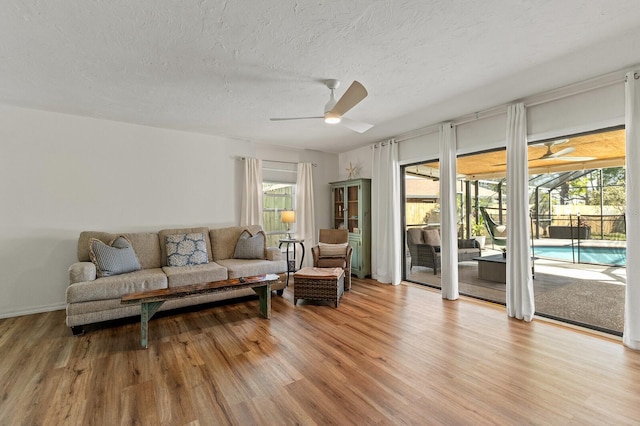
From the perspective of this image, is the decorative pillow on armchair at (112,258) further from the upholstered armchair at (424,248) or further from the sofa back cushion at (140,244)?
the upholstered armchair at (424,248)

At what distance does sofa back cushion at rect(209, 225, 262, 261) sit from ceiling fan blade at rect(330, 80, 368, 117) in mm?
2755

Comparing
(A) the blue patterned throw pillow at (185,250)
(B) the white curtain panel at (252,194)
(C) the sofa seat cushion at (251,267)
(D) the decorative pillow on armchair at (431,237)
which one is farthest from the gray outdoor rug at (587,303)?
(A) the blue patterned throw pillow at (185,250)

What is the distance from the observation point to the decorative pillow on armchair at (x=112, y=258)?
339cm

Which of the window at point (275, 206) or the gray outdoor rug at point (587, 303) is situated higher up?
the window at point (275, 206)

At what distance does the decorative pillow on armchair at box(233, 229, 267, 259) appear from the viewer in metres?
4.52

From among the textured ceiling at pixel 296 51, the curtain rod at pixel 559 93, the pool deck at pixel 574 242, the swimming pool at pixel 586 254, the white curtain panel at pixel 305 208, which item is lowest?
the swimming pool at pixel 586 254

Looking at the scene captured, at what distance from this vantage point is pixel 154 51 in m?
2.35

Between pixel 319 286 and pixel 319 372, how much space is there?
5.38 ft

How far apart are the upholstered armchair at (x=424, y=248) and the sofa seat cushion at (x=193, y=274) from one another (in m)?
3.23

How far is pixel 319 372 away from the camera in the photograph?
2289mm

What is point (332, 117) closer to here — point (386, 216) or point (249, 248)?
point (249, 248)

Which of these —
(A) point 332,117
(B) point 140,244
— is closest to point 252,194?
(B) point 140,244

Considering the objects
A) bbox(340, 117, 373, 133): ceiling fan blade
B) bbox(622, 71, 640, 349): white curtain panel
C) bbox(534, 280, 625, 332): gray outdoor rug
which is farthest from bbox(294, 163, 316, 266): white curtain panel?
bbox(622, 71, 640, 349): white curtain panel

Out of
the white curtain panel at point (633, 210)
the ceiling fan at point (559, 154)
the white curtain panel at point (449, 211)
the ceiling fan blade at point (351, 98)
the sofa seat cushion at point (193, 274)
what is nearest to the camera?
A: the ceiling fan blade at point (351, 98)
